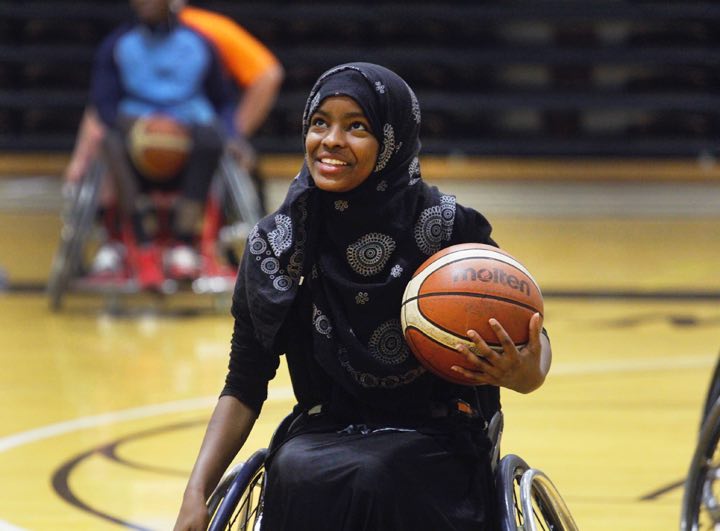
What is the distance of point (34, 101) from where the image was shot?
1292 centimetres

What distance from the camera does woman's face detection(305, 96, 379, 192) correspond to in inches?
90.4

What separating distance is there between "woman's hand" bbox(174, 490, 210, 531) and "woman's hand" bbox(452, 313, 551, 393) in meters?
0.41

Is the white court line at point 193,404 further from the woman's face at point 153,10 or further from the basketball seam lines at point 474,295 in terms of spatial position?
the woman's face at point 153,10

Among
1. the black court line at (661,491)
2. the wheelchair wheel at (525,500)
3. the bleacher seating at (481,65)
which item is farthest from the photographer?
the bleacher seating at (481,65)

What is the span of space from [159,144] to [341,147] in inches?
175

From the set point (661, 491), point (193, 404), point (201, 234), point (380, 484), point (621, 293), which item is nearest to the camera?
point (380, 484)

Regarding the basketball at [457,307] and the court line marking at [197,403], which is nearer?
the basketball at [457,307]

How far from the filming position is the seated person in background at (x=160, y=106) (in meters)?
6.73

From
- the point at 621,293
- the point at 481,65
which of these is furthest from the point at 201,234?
the point at 481,65

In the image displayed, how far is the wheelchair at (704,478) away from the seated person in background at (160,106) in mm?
4086

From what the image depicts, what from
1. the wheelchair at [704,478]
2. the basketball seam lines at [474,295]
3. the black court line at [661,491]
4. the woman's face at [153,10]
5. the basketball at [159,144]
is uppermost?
the woman's face at [153,10]

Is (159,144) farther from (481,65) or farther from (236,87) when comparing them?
(481,65)

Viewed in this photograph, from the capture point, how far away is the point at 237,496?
219 cm

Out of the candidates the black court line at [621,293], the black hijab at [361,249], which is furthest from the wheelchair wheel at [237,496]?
the black court line at [621,293]
